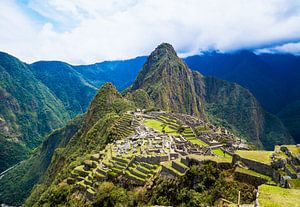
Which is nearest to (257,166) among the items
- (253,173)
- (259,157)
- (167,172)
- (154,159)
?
(253,173)

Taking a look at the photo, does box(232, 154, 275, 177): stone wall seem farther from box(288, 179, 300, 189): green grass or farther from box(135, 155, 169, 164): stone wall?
box(135, 155, 169, 164): stone wall

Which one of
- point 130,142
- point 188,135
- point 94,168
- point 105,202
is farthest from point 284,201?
point 188,135

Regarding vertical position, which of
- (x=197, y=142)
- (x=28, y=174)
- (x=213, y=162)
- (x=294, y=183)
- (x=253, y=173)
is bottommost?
(x=28, y=174)

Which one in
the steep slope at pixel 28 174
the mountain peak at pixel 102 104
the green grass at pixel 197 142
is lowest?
the steep slope at pixel 28 174

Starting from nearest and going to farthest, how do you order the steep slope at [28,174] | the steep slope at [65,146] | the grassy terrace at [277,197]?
the grassy terrace at [277,197], the steep slope at [65,146], the steep slope at [28,174]

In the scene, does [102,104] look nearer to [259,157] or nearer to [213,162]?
[213,162]

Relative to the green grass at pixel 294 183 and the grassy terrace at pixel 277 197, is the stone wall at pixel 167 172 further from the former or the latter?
the grassy terrace at pixel 277 197

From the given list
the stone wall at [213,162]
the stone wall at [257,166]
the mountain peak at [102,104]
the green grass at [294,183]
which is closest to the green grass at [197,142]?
the stone wall at [213,162]

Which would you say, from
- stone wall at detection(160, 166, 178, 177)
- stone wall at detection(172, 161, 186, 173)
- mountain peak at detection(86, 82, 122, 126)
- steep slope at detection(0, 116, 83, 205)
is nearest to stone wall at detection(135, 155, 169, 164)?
stone wall at detection(160, 166, 178, 177)
